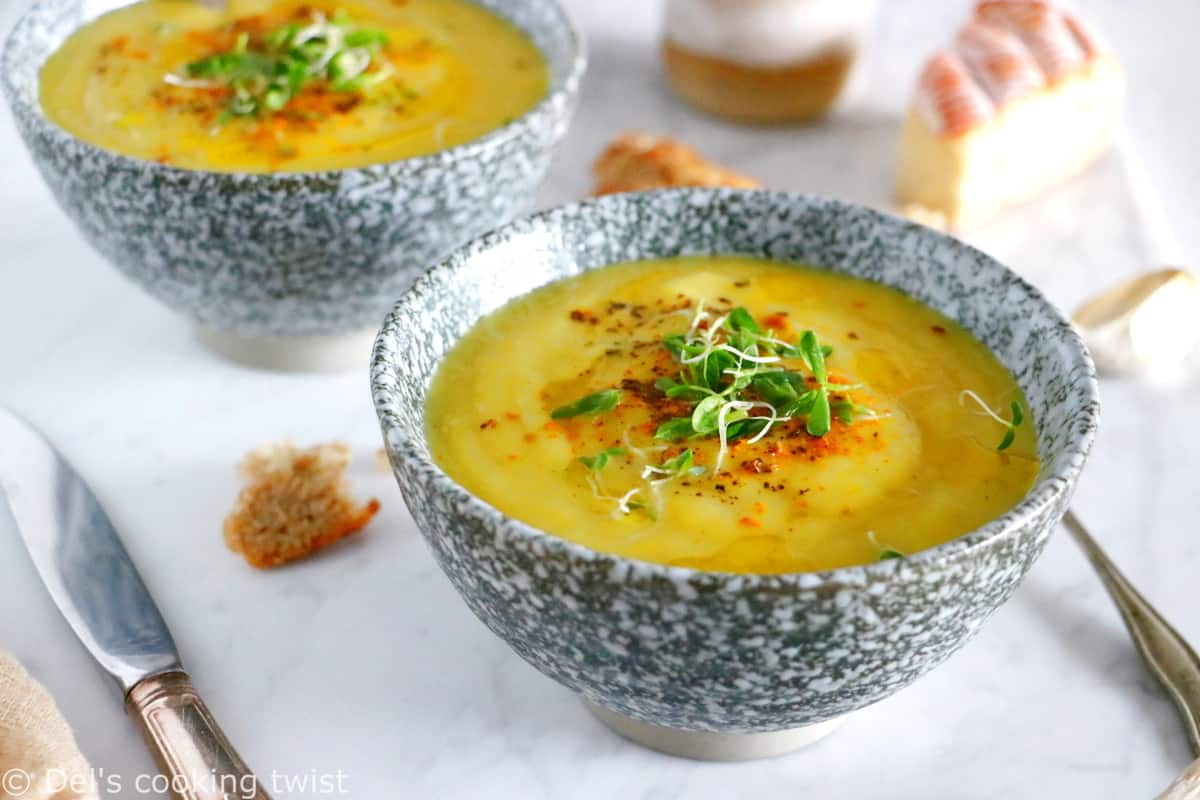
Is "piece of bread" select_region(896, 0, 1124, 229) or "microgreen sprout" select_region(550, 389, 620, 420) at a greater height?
"microgreen sprout" select_region(550, 389, 620, 420)

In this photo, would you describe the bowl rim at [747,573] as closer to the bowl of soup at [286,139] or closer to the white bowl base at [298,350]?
the bowl of soup at [286,139]

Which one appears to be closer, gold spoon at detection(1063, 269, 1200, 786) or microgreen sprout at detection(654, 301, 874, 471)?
microgreen sprout at detection(654, 301, 874, 471)

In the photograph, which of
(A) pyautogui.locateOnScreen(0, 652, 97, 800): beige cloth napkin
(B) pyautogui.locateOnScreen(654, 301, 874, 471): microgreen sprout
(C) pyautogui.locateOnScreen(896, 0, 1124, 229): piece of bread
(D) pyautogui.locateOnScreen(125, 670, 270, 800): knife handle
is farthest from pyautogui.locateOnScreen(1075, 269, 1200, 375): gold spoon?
(A) pyautogui.locateOnScreen(0, 652, 97, 800): beige cloth napkin

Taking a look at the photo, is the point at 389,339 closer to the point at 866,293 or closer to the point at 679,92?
the point at 866,293

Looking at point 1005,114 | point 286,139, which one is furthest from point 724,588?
point 1005,114

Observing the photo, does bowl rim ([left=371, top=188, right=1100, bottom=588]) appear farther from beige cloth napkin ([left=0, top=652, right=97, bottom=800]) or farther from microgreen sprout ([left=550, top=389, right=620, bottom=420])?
beige cloth napkin ([left=0, top=652, right=97, bottom=800])

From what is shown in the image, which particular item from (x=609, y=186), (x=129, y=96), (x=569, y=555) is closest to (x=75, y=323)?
(x=129, y=96)

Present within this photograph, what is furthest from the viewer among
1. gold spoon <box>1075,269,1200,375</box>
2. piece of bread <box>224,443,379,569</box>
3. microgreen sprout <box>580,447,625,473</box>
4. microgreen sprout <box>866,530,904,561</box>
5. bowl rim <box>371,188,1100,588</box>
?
gold spoon <box>1075,269,1200,375</box>

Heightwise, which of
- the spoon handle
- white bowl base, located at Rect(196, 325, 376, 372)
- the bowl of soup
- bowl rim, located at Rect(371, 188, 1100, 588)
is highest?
bowl rim, located at Rect(371, 188, 1100, 588)
